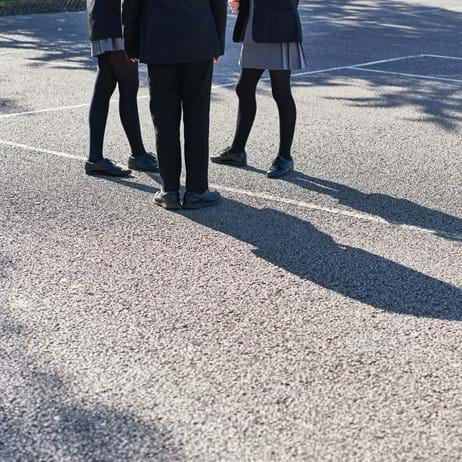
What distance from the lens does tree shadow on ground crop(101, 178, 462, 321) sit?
4809mm

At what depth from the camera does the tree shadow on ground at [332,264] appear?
4.81 m

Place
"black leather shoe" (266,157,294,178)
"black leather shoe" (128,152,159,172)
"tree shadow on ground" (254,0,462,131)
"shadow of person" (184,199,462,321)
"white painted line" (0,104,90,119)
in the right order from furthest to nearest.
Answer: "tree shadow on ground" (254,0,462,131), "white painted line" (0,104,90,119), "black leather shoe" (128,152,159,172), "black leather shoe" (266,157,294,178), "shadow of person" (184,199,462,321)

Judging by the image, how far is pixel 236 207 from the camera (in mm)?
6402

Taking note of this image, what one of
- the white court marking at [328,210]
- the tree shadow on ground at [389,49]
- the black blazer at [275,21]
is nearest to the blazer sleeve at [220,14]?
the black blazer at [275,21]

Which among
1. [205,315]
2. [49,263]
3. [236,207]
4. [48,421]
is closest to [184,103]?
[236,207]

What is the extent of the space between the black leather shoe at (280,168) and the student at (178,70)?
81 centimetres

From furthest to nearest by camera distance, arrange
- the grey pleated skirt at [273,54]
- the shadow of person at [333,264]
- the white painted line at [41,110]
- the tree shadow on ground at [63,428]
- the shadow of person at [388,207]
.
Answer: the white painted line at [41,110] < the grey pleated skirt at [273,54] < the shadow of person at [388,207] < the shadow of person at [333,264] < the tree shadow on ground at [63,428]

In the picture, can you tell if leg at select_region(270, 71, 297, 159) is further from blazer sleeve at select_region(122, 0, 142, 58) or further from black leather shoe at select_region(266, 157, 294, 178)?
blazer sleeve at select_region(122, 0, 142, 58)

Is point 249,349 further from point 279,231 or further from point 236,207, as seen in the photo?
point 236,207

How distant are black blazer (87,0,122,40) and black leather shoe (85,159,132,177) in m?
0.88

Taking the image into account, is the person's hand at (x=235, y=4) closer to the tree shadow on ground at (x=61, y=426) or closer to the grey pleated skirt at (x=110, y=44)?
the grey pleated skirt at (x=110, y=44)

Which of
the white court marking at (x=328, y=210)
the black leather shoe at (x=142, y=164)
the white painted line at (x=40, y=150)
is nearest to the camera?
the white court marking at (x=328, y=210)

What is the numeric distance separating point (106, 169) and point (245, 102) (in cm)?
111

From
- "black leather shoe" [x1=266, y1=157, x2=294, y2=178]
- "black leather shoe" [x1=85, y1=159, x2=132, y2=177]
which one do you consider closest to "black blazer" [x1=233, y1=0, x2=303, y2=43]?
"black leather shoe" [x1=266, y1=157, x2=294, y2=178]
